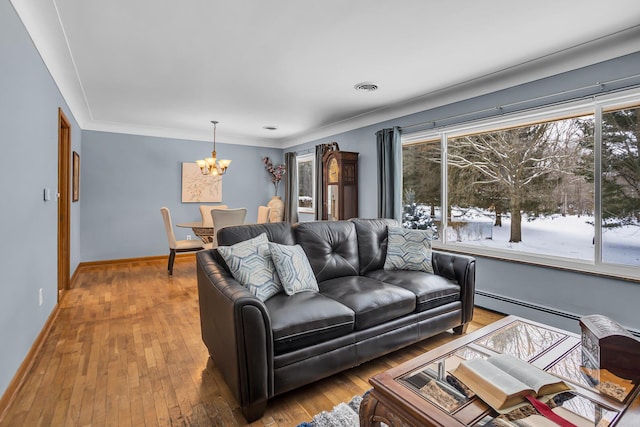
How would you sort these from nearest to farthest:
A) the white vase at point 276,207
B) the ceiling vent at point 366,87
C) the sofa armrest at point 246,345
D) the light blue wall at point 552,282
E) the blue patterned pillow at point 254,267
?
1. the sofa armrest at point 246,345
2. the blue patterned pillow at point 254,267
3. the light blue wall at point 552,282
4. the ceiling vent at point 366,87
5. the white vase at point 276,207

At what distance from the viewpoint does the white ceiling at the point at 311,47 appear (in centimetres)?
213

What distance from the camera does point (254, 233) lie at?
2531 millimetres

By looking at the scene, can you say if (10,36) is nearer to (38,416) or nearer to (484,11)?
(38,416)

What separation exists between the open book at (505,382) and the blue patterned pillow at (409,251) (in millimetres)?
1592

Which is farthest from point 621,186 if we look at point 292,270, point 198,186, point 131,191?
point 131,191

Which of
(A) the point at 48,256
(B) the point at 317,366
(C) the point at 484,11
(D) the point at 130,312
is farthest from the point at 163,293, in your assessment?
(C) the point at 484,11

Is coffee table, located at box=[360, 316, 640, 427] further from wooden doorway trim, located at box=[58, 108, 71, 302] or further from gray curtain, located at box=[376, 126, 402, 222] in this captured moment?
wooden doorway trim, located at box=[58, 108, 71, 302]

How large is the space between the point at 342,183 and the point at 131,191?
366cm

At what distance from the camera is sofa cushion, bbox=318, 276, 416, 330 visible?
2158 millimetres

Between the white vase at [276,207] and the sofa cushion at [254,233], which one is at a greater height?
the white vase at [276,207]

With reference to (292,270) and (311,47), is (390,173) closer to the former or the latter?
(311,47)

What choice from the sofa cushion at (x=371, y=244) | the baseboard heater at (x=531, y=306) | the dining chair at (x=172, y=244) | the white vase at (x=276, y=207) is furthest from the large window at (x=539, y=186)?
the dining chair at (x=172, y=244)

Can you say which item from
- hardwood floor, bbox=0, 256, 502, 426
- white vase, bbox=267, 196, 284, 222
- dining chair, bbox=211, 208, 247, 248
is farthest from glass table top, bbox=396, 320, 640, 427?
white vase, bbox=267, 196, 284, 222

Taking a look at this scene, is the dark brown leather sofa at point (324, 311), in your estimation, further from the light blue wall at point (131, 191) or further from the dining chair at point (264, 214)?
the light blue wall at point (131, 191)
